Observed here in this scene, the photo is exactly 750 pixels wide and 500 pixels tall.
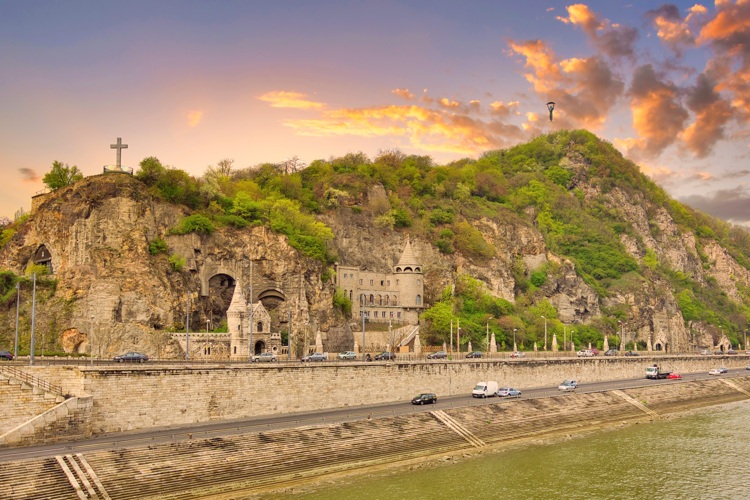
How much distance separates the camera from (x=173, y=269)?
72.8 meters

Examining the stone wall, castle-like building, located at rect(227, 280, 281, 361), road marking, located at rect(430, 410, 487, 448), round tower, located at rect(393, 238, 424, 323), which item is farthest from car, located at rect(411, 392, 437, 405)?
round tower, located at rect(393, 238, 424, 323)

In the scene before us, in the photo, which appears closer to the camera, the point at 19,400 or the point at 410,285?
the point at 19,400

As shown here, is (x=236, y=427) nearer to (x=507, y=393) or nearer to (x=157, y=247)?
(x=507, y=393)

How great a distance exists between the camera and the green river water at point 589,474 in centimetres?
3809

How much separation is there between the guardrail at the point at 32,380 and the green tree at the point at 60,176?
4347 centimetres

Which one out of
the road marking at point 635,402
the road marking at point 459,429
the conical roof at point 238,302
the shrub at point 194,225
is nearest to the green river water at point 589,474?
the road marking at point 459,429

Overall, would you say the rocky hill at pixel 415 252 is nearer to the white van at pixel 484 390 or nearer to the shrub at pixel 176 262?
the shrub at pixel 176 262

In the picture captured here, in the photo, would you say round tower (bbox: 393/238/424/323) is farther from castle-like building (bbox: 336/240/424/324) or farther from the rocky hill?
the rocky hill

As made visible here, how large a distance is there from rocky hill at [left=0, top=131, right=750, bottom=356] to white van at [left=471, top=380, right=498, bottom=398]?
2572 cm

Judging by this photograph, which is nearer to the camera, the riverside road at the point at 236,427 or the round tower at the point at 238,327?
the riverside road at the point at 236,427

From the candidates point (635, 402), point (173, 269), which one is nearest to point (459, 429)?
point (635, 402)

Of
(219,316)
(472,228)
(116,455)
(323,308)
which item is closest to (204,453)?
(116,455)

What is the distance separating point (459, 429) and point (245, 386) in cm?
1554

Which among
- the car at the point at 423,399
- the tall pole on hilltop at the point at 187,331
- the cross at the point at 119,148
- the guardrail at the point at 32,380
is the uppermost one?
the cross at the point at 119,148
